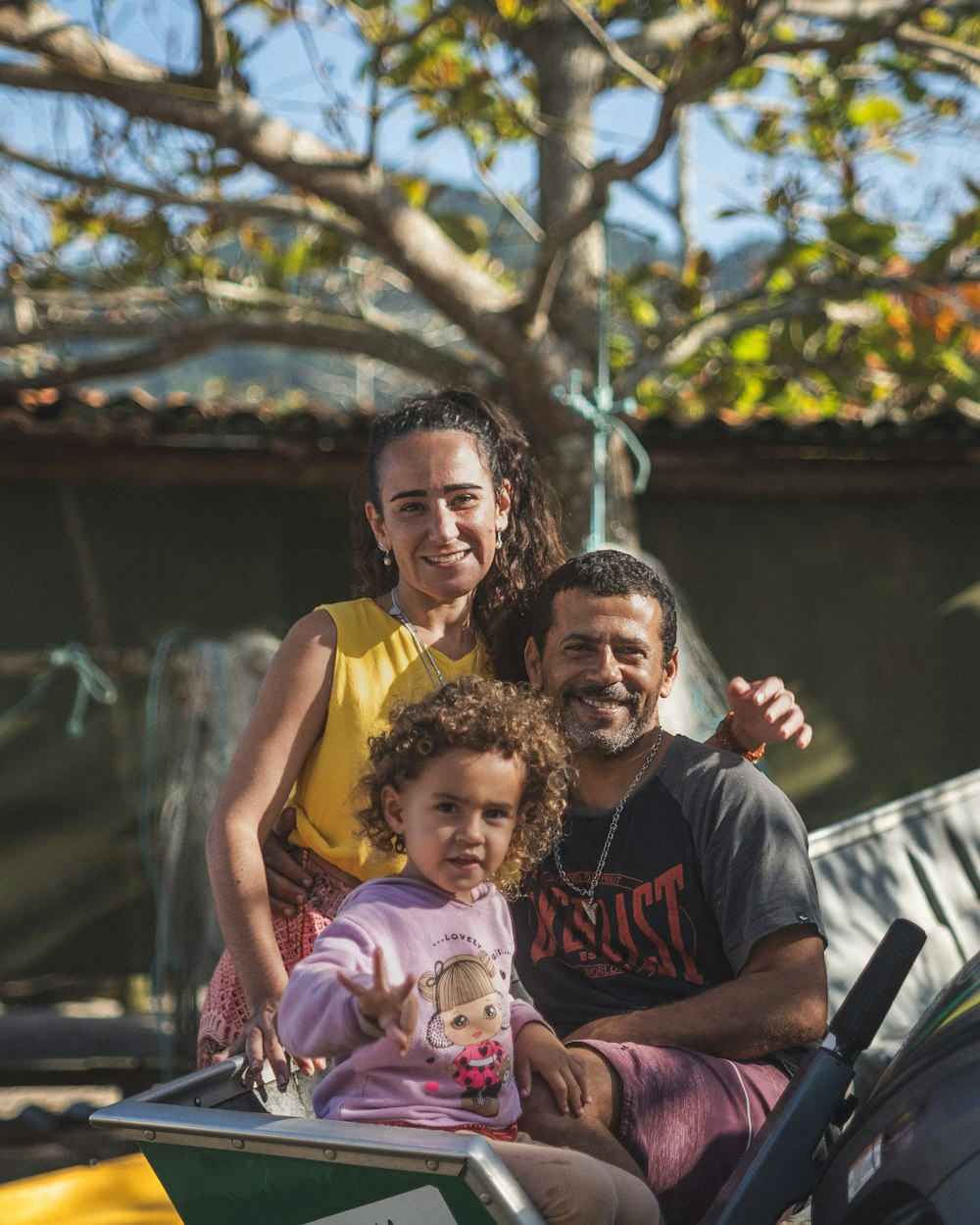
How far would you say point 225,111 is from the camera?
535cm

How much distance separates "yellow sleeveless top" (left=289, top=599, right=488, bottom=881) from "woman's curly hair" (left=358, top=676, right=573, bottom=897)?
14 centimetres

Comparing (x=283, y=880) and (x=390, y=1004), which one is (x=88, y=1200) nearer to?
(x=283, y=880)

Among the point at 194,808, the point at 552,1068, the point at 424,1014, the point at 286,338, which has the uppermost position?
the point at 286,338

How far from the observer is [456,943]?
2096 mm

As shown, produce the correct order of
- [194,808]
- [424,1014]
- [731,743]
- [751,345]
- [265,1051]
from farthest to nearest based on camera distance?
[751,345]
[194,808]
[731,743]
[265,1051]
[424,1014]

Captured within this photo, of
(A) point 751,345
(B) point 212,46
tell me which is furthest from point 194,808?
(A) point 751,345

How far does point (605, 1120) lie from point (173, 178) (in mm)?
5216

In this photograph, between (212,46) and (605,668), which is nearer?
(605,668)

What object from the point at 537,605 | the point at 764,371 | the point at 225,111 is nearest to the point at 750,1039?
the point at 537,605

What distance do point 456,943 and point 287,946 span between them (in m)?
0.52

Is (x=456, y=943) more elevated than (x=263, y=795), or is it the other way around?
(x=263, y=795)

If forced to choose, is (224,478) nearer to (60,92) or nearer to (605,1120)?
(60,92)

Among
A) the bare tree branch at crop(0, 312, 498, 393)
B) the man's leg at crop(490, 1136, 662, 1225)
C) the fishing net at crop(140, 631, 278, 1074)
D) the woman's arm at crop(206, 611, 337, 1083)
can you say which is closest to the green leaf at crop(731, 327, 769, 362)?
the bare tree branch at crop(0, 312, 498, 393)

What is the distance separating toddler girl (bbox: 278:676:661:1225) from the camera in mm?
1939
